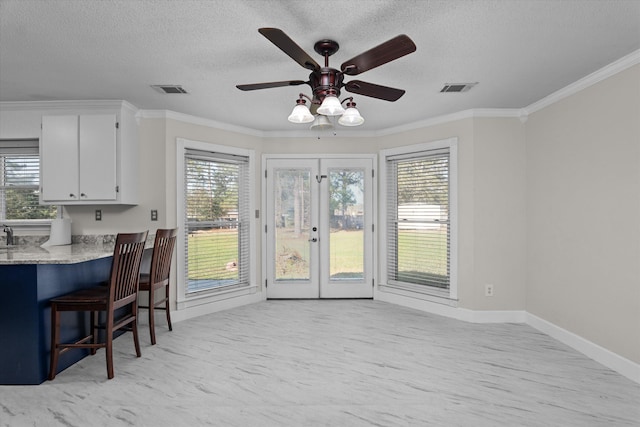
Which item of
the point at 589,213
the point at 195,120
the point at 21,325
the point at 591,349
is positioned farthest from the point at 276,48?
the point at 591,349

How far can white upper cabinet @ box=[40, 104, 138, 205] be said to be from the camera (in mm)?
3572

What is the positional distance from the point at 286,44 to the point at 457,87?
2054mm

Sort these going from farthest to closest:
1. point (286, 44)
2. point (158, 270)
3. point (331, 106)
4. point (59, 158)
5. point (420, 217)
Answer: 1. point (420, 217)
2. point (59, 158)
3. point (158, 270)
4. point (331, 106)
5. point (286, 44)

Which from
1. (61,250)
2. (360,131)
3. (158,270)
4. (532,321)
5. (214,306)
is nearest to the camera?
(61,250)

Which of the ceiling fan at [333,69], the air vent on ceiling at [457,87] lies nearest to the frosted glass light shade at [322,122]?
the ceiling fan at [333,69]

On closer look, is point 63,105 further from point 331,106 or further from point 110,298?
point 331,106

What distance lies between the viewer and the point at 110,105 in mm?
3621

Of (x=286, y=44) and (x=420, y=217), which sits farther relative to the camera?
(x=420, y=217)

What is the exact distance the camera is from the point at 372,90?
2359mm

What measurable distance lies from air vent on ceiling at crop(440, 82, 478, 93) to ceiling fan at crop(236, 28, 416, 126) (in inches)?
38.6

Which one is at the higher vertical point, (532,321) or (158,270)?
(158,270)

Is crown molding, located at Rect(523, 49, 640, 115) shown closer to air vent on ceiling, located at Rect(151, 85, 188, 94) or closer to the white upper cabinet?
air vent on ceiling, located at Rect(151, 85, 188, 94)

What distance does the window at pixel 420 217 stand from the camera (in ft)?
13.8

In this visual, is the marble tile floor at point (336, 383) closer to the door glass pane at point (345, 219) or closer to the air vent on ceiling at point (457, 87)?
the door glass pane at point (345, 219)
